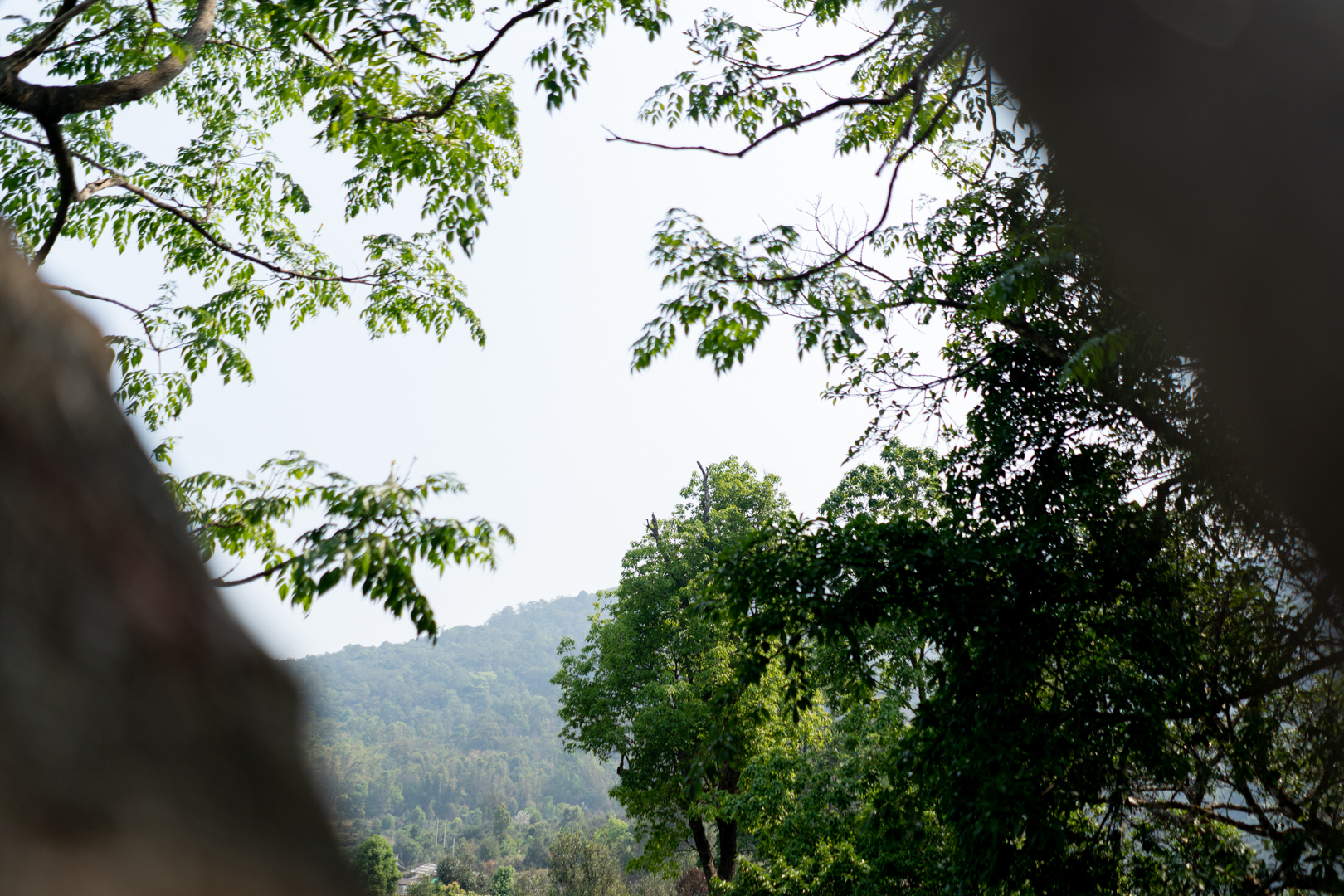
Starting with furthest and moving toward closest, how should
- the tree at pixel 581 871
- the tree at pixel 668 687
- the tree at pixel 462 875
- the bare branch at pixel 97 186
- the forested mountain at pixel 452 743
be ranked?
1. the forested mountain at pixel 452 743
2. the tree at pixel 462 875
3. the tree at pixel 581 871
4. the tree at pixel 668 687
5. the bare branch at pixel 97 186

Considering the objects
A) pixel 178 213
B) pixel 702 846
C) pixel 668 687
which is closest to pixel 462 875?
pixel 702 846

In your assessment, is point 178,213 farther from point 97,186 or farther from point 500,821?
point 500,821

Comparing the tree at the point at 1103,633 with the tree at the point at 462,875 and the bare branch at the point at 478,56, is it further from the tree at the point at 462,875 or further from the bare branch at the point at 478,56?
the tree at the point at 462,875

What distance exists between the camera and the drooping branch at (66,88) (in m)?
4.13

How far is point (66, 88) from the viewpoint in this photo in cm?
427

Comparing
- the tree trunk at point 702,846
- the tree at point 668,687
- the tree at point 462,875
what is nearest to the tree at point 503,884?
the tree at point 462,875

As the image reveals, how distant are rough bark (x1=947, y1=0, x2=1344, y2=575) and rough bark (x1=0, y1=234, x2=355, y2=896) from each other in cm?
194

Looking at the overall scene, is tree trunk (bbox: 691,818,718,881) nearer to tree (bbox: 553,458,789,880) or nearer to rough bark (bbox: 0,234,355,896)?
tree (bbox: 553,458,789,880)

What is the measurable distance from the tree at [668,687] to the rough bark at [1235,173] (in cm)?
1455

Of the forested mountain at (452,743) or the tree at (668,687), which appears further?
the forested mountain at (452,743)

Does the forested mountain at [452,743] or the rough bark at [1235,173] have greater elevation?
the rough bark at [1235,173]

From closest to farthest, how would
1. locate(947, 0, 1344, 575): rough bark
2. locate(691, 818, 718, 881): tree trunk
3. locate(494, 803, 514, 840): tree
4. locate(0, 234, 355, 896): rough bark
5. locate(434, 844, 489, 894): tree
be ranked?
1. locate(0, 234, 355, 896): rough bark
2. locate(947, 0, 1344, 575): rough bark
3. locate(691, 818, 718, 881): tree trunk
4. locate(434, 844, 489, 894): tree
5. locate(494, 803, 514, 840): tree

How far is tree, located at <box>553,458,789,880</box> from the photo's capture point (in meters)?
17.2

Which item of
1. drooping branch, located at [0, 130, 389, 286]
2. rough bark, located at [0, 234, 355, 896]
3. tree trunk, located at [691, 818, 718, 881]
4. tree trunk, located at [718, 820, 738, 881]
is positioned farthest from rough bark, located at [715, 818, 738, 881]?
rough bark, located at [0, 234, 355, 896]
